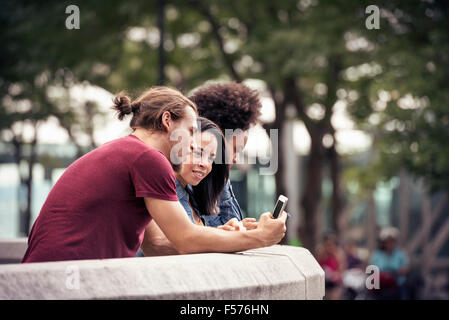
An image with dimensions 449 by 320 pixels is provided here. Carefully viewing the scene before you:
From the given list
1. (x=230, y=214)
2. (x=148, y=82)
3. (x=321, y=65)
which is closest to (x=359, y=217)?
(x=148, y=82)

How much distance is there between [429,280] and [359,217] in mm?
10635

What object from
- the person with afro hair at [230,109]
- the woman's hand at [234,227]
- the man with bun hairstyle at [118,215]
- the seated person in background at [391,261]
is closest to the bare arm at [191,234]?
the man with bun hairstyle at [118,215]

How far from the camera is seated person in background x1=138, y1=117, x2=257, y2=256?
333 centimetres

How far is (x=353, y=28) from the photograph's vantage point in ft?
34.2

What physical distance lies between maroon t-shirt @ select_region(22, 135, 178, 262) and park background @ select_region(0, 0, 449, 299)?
23.1ft

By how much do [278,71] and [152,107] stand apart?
8.87 meters

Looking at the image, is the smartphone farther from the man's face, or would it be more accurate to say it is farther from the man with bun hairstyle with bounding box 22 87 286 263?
the man's face

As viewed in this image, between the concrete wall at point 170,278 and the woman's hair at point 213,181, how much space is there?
3.76 ft

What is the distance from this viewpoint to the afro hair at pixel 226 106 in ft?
14.8

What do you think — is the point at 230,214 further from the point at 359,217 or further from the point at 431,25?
the point at 359,217

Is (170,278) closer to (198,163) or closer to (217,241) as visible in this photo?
(217,241)

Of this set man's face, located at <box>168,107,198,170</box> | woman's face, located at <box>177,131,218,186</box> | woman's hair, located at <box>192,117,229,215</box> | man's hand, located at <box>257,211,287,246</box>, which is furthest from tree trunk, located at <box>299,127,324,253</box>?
man's hand, located at <box>257,211,287,246</box>

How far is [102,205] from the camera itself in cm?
282

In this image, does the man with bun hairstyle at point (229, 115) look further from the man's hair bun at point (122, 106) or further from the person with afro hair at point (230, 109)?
the man's hair bun at point (122, 106)
